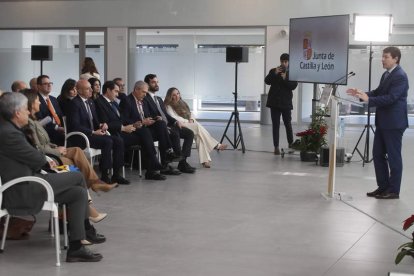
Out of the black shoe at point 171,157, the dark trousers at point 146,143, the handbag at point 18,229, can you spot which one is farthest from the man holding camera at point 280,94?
the handbag at point 18,229

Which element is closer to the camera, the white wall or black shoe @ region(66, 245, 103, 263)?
black shoe @ region(66, 245, 103, 263)

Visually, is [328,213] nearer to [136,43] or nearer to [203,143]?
[203,143]

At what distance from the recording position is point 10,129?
488 centimetres

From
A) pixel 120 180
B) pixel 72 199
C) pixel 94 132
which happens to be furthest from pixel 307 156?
pixel 72 199

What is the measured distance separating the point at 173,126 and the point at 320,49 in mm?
2293

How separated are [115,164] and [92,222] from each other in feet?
8.00

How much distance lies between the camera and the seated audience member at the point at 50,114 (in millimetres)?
8164

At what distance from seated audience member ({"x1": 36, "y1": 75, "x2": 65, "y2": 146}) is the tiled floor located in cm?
92

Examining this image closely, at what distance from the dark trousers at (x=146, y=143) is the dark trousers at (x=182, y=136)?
26.9 inches

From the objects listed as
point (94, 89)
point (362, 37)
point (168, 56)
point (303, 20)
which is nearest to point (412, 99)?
point (168, 56)

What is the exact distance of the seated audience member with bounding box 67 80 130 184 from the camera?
318 inches

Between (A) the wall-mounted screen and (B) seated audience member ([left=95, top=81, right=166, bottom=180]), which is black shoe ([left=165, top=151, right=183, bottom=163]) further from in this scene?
(A) the wall-mounted screen

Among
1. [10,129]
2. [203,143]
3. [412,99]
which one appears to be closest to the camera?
[10,129]

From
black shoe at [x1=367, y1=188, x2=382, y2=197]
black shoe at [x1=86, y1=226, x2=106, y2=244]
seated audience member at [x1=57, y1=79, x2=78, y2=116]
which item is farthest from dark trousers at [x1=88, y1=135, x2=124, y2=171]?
black shoe at [x1=367, y1=188, x2=382, y2=197]
